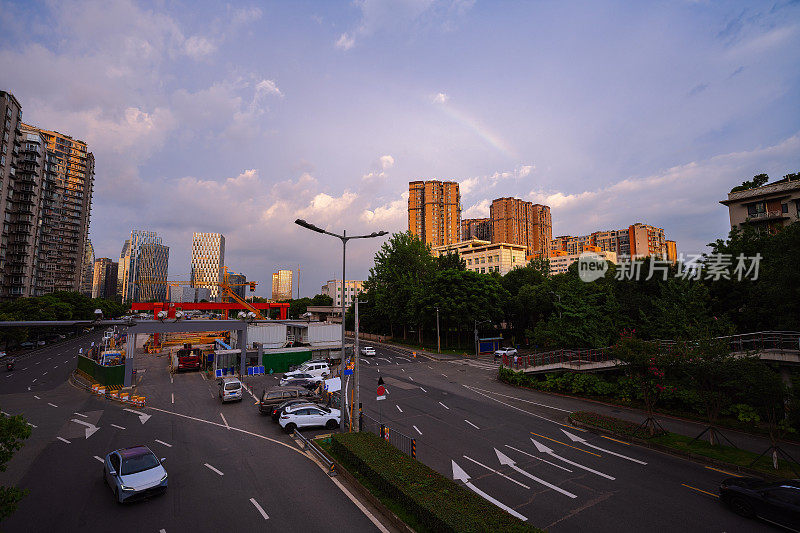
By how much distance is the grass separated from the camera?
1482 cm

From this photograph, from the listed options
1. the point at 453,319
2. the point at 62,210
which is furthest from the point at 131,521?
the point at 62,210

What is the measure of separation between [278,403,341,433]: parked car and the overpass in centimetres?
1820

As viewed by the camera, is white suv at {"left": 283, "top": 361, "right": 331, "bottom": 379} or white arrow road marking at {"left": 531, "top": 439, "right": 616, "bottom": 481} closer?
white arrow road marking at {"left": 531, "top": 439, "right": 616, "bottom": 481}

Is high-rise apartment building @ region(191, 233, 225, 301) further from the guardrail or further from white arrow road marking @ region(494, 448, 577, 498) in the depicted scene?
white arrow road marking @ region(494, 448, 577, 498)

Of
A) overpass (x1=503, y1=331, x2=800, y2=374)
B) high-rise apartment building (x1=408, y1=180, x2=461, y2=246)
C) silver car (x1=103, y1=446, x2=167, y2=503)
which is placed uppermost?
high-rise apartment building (x1=408, y1=180, x2=461, y2=246)

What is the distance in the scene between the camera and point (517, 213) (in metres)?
182

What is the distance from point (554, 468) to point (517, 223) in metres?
177

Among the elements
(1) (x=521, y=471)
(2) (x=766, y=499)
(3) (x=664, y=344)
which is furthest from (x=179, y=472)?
(3) (x=664, y=344)

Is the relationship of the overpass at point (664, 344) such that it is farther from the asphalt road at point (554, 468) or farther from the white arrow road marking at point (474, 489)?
the white arrow road marking at point (474, 489)

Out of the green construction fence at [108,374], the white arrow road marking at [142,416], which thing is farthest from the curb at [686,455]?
the green construction fence at [108,374]

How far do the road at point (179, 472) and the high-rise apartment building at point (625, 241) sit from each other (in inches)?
6713

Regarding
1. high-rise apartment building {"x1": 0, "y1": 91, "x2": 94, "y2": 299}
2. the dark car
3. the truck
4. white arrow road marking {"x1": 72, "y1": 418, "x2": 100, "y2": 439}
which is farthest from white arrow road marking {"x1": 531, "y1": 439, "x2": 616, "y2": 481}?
high-rise apartment building {"x1": 0, "y1": 91, "x2": 94, "y2": 299}

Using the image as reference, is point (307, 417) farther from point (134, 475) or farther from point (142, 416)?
point (142, 416)

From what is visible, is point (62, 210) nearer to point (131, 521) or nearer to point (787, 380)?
point (131, 521)
